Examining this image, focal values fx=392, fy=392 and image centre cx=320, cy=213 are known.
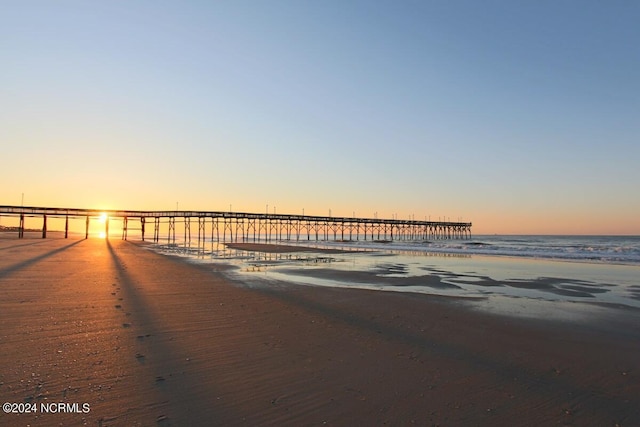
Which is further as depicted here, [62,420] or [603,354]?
[603,354]

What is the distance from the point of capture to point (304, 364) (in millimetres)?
5344

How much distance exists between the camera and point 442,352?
242 inches

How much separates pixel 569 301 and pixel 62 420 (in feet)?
41.4

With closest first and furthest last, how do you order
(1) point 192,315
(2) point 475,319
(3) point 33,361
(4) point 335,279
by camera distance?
(3) point 33,361 → (1) point 192,315 → (2) point 475,319 → (4) point 335,279

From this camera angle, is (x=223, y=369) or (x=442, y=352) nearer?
(x=223, y=369)

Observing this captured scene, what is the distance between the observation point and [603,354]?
632cm

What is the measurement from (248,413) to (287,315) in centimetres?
463

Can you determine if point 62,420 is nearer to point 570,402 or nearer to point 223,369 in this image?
point 223,369

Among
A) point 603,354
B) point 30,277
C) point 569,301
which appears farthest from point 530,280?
point 30,277

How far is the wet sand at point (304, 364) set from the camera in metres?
3.97

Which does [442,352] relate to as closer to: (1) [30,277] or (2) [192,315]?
(2) [192,315]

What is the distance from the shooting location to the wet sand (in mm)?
3969

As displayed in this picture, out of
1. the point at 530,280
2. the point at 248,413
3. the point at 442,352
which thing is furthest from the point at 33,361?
the point at 530,280

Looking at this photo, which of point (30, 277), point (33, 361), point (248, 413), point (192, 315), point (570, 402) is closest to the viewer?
point (248, 413)
